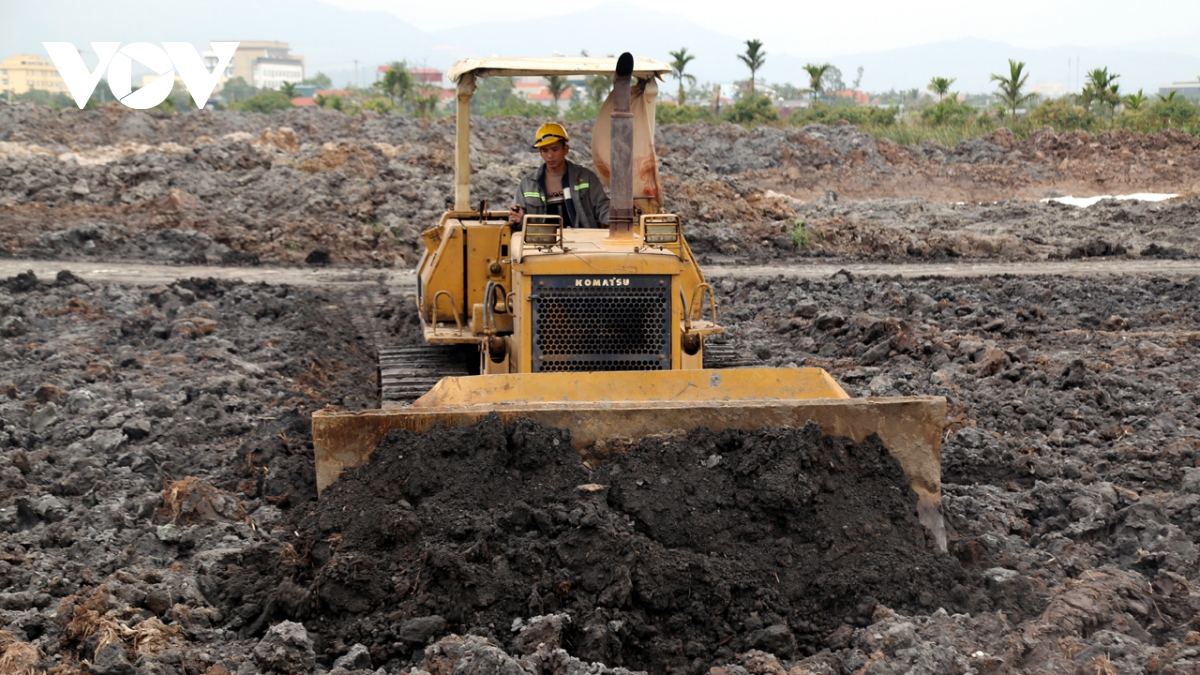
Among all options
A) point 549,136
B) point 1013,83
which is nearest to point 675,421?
point 549,136

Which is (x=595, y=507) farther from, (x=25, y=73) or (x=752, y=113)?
(x=25, y=73)

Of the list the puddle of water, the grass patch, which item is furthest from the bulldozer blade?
the puddle of water

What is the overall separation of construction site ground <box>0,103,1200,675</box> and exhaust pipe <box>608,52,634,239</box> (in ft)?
6.68

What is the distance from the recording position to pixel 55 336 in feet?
37.1

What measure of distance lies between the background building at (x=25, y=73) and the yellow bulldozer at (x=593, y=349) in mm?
157132

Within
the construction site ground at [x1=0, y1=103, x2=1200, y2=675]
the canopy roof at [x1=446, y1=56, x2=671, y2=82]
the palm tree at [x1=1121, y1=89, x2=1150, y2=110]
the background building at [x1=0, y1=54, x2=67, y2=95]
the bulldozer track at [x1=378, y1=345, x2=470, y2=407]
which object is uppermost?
the background building at [x1=0, y1=54, x2=67, y2=95]

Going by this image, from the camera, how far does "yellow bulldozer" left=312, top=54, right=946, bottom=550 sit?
5977mm

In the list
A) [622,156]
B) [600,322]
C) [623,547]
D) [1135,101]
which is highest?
[1135,101]

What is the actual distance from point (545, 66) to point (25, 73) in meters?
171

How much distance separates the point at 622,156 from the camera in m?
7.21

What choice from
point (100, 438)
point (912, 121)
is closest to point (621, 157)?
point (100, 438)

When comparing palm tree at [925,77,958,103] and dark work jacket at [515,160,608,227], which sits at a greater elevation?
palm tree at [925,77,958,103]

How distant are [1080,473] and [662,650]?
3.85 meters

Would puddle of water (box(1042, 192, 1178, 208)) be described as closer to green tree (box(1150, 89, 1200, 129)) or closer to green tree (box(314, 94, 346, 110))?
green tree (box(1150, 89, 1200, 129))
